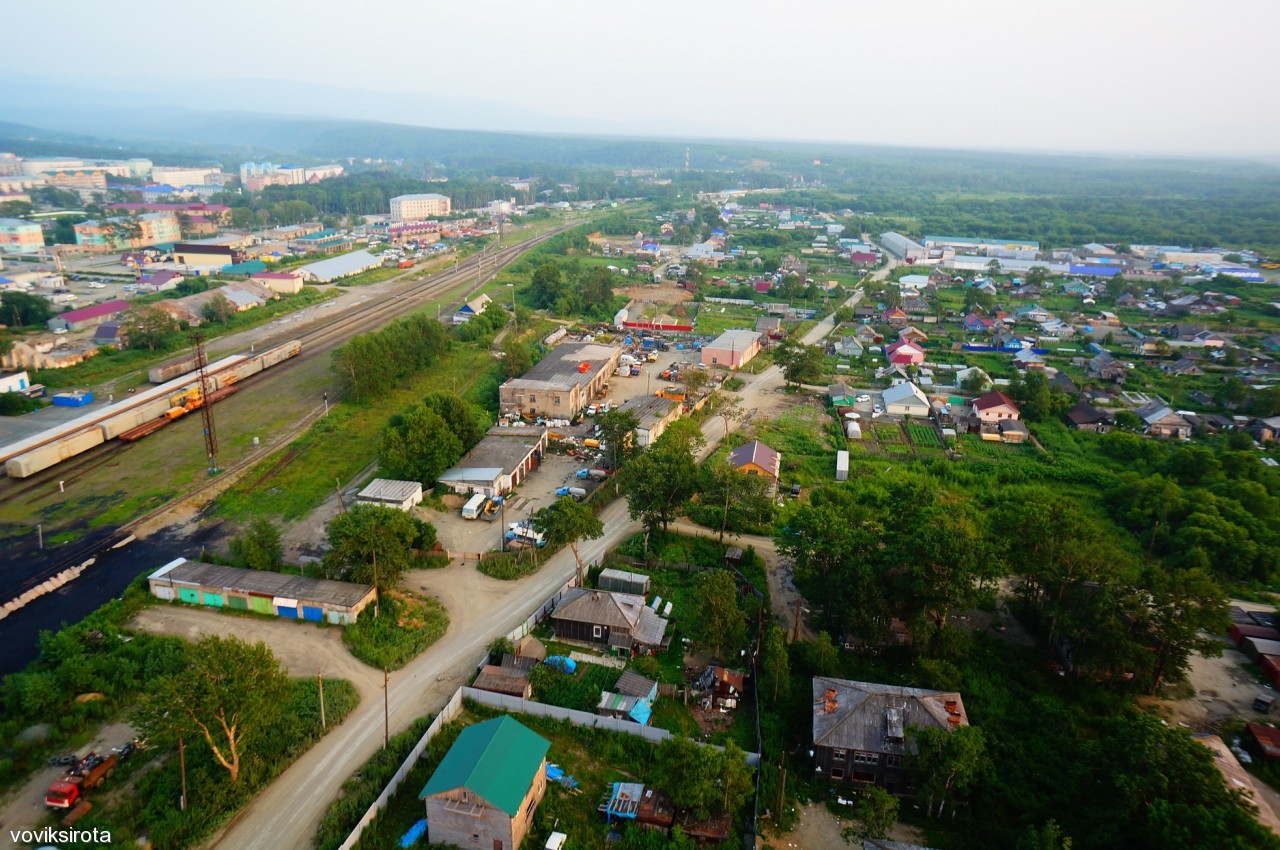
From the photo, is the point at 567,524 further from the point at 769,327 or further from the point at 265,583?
the point at 769,327

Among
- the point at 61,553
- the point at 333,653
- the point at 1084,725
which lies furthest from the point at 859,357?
the point at 61,553

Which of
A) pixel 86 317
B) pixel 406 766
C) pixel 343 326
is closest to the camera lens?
pixel 406 766

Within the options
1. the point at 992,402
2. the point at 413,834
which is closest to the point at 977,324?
the point at 992,402

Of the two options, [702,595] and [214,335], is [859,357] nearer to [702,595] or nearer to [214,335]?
[702,595]

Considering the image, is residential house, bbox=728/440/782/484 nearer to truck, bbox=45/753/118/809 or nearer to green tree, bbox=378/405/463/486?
green tree, bbox=378/405/463/486

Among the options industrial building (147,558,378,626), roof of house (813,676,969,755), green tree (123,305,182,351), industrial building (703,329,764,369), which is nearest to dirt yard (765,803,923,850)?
roof of house (813,676,969,755)
